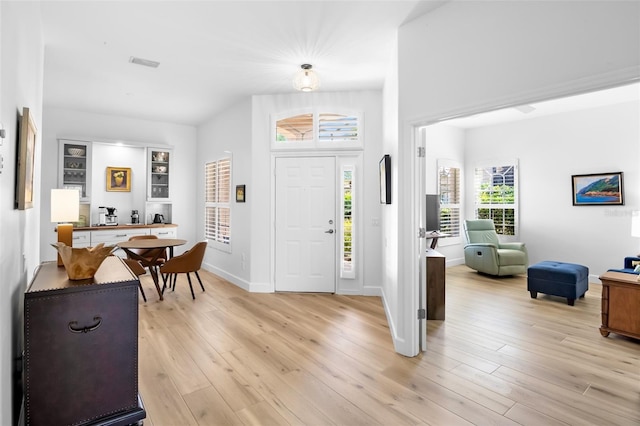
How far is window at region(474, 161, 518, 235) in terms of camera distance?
667 centimetres

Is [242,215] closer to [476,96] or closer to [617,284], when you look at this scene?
[476,96]

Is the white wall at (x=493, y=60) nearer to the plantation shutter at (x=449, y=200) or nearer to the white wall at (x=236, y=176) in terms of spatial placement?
the white wall at (x=236, y=176)

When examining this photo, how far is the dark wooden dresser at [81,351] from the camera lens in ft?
5.31

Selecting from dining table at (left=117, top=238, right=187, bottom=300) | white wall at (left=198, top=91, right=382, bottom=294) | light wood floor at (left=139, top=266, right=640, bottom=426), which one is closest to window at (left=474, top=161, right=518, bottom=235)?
light wood floor at (left=139, top=266, right=640, bottom=426)

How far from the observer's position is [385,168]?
3.70 meters

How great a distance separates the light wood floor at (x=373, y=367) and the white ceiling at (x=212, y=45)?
120 inches

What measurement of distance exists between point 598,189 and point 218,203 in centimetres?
672

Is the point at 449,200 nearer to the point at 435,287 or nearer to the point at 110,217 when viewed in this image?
the point at 435,287

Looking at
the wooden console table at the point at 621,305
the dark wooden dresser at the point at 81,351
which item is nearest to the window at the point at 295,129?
the dark wooden dresser at the point at 81,351

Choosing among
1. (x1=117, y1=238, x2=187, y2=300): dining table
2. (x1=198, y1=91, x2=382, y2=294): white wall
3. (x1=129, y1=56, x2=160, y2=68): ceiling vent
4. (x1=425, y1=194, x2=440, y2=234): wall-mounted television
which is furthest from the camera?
(x1=425, y1=194, x2=440, y2=234): wall-mounted television

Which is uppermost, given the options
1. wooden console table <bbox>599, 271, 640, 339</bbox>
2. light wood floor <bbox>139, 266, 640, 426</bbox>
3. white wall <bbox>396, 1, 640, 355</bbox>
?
white wall <bbox>396, 1, 640, 355</bbox>

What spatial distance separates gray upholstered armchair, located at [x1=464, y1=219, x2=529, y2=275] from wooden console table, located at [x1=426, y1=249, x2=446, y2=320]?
2634 mm

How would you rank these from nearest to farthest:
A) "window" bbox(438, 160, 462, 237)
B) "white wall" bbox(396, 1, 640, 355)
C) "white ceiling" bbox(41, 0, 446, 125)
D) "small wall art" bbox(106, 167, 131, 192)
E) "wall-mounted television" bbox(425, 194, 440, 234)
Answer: "white wall" bbox(396, 1, 640, 355) < "white ceiling" bbox(41, 0, 446, 125) < "wall-mounted television" bbox(425, 194, 440, 234) < "small wall art" bbox(106, 167, 131, 192) < "window" bbox(438, 160, 462, 237)

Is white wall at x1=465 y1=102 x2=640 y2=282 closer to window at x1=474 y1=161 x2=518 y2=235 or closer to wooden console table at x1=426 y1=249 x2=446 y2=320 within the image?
window at x1=474 y1=161 x2=518 y2=235
